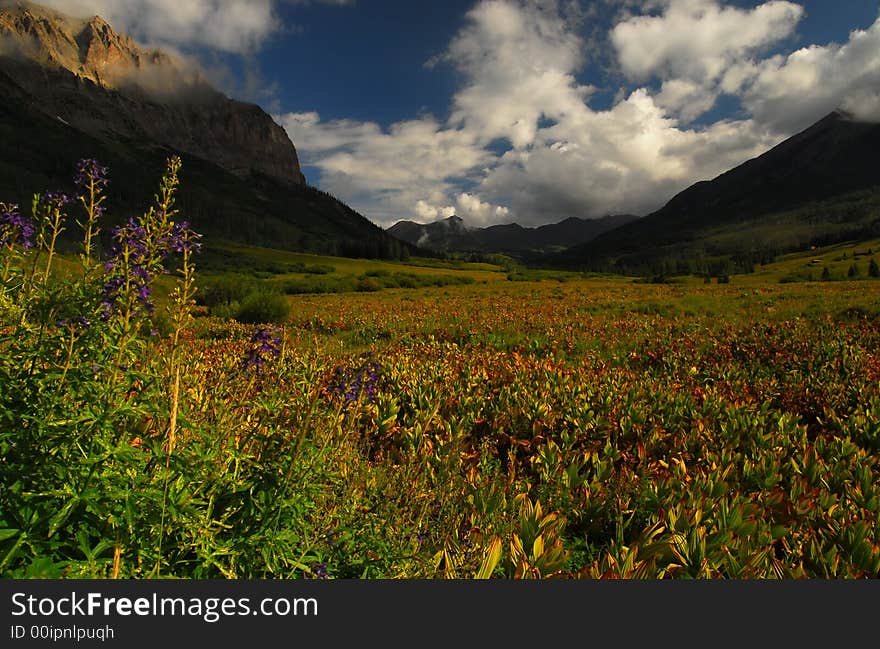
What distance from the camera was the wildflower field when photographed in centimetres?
245

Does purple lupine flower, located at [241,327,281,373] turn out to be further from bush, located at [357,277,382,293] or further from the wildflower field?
bush, located at [357,277,382,293]

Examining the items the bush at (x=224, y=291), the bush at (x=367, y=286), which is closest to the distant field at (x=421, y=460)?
the bush at (x=224, y=291)

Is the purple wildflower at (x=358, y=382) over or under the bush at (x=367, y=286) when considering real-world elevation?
Result: under

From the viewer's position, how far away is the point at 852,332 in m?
11.9

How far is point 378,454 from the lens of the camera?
5676 millimetres

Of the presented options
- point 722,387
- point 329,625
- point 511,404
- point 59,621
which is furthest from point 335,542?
point 722,387

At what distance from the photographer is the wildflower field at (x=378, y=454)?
245 centimetres

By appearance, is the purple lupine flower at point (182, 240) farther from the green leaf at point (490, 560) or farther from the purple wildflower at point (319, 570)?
the green leaf at point (490, 560)

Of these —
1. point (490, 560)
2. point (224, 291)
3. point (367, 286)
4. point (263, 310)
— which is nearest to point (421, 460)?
point (490, 560)

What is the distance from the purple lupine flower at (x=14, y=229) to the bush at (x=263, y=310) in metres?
14.7

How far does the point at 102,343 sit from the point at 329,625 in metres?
1.98

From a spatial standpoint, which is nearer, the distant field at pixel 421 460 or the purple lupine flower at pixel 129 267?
the distant field at pixel 421 460

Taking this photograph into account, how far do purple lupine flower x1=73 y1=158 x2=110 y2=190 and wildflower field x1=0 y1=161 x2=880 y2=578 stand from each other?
0.09 ft

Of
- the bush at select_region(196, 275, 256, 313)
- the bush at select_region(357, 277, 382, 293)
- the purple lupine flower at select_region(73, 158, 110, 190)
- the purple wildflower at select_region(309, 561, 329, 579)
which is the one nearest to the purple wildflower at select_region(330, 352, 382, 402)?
the purple wildflower at select_region(309, 561, 329, 579)
